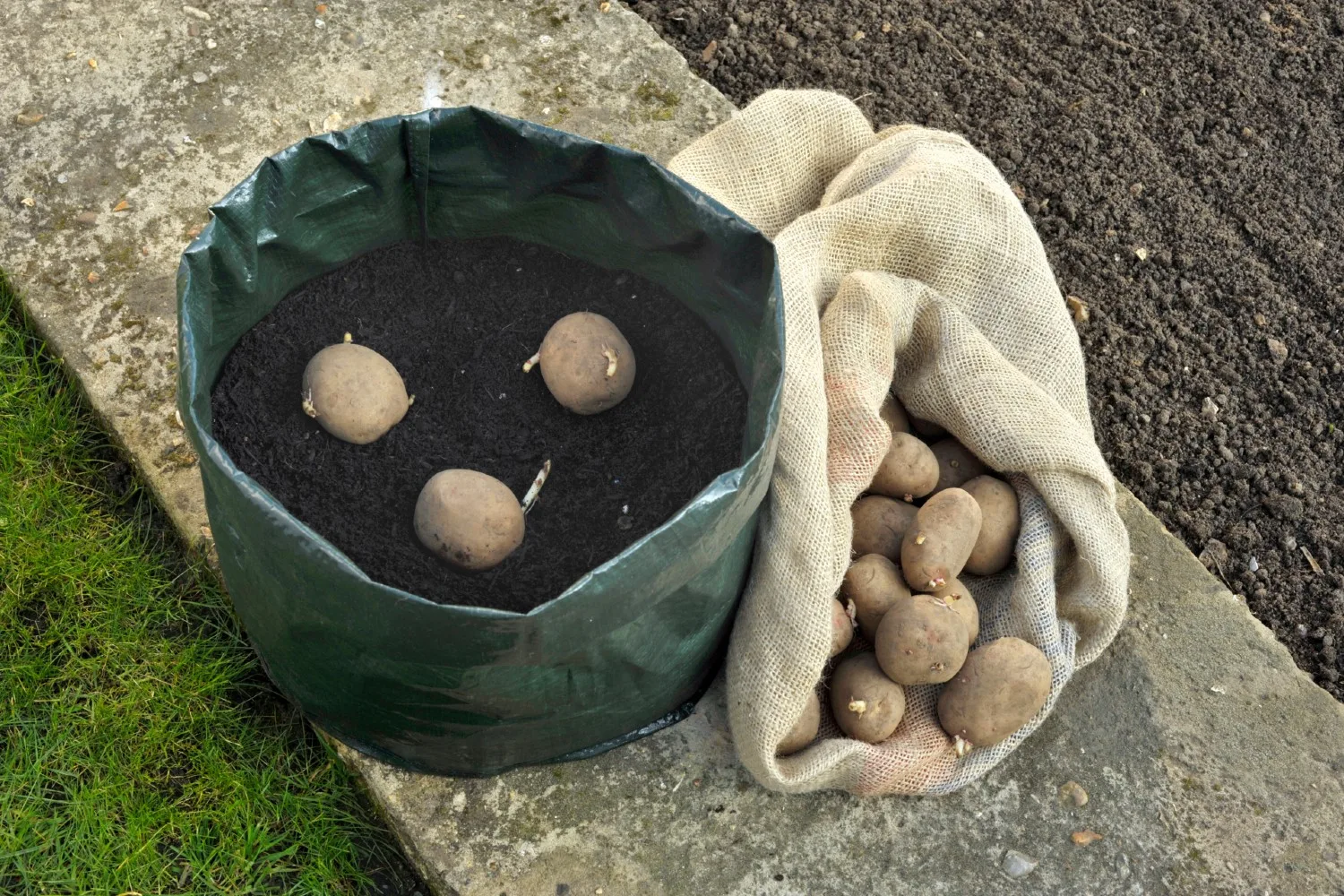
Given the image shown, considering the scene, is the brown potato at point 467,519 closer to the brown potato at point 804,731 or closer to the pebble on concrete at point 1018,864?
the brown potato at point 804,731

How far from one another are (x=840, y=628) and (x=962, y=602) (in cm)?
24

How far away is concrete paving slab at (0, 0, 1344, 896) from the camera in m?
2.26

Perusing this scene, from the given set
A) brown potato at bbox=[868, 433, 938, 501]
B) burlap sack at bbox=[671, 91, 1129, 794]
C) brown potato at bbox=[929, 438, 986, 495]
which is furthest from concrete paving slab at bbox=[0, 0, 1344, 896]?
brown potato at bbox=[868, 433, 938, 501]

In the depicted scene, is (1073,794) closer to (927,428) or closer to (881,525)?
(881,525)

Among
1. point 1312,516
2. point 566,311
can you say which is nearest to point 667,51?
point 566,311

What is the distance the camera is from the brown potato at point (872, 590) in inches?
92.2

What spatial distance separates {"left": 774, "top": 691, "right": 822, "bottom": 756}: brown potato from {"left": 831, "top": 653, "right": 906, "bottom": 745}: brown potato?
0.17 feet

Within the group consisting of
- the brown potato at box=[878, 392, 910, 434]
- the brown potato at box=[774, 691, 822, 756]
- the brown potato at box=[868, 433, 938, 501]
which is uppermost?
the brown potato at box=[868, 433, 938, 501]

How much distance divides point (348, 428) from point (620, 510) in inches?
22.4

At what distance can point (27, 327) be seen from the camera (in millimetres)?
2838

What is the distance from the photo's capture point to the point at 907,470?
8.10 feet

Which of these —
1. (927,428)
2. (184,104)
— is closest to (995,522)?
(927,428)

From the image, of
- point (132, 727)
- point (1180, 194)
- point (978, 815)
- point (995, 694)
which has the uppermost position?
point (1180, 194)

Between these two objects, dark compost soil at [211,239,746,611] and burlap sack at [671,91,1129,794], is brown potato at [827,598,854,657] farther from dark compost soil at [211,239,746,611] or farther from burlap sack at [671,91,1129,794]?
dark compost soil at [211,239,746,611]
